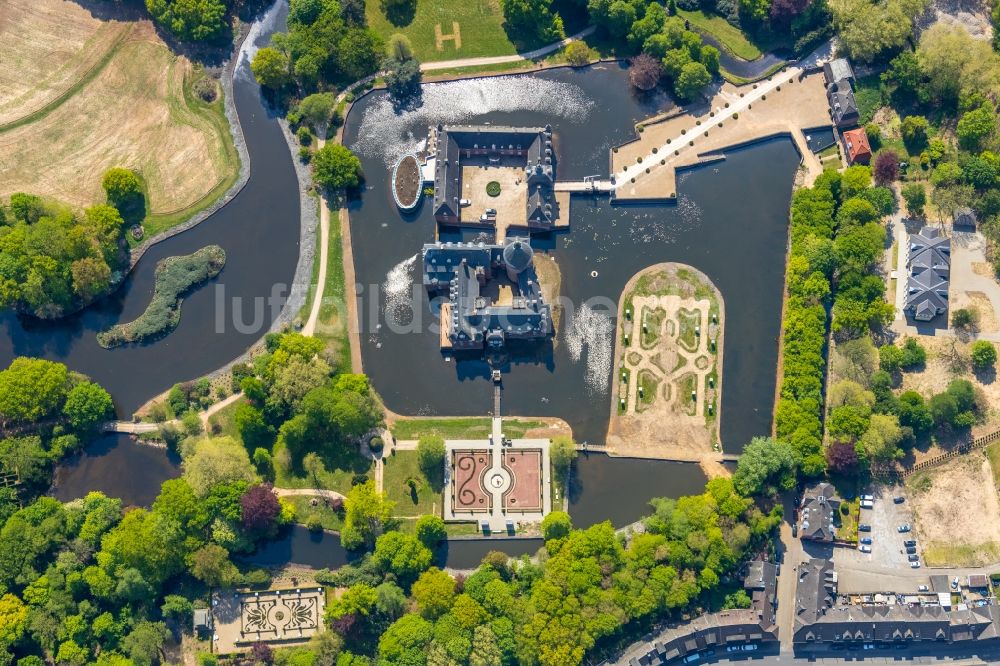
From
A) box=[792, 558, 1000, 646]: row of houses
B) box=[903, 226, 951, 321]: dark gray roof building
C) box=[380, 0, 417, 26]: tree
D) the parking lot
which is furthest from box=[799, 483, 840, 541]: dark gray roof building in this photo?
box=[380, 0, 417, 26]: tree

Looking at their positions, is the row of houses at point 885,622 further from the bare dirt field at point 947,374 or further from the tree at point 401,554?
the tree at point 401,554

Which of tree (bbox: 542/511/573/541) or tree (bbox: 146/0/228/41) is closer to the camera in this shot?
tree (bbox: 542/511/573/541)

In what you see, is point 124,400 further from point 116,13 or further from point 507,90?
point 507,90

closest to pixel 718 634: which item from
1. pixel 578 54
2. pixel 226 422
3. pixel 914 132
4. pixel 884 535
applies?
pixel 884 535

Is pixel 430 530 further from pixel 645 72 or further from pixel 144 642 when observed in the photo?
pixel 645 72

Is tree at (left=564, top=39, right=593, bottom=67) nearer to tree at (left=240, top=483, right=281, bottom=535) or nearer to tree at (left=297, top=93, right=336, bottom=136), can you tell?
tree at (left=297, top=93, right=336, bottom=136)

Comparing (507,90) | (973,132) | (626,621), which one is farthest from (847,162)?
(626,621)

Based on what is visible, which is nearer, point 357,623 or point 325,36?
point 357,623
